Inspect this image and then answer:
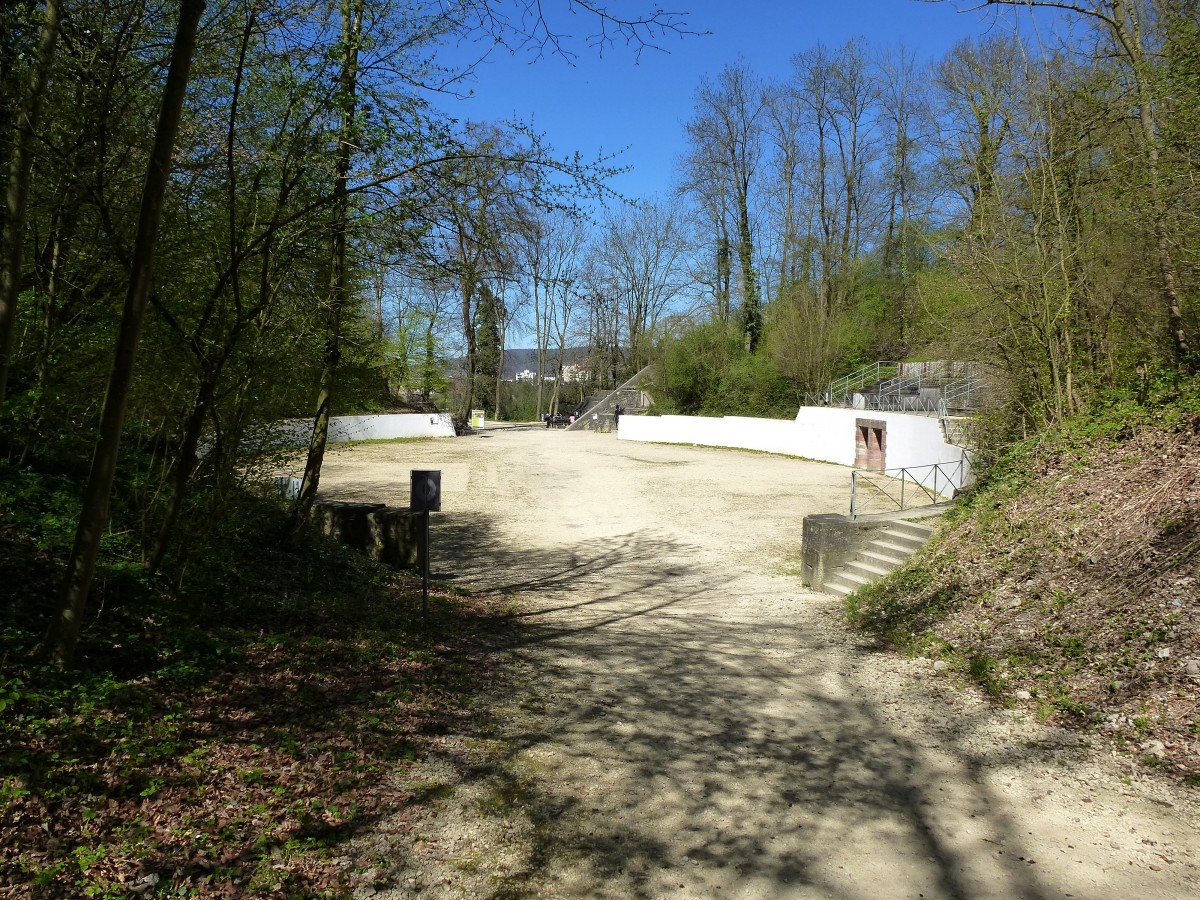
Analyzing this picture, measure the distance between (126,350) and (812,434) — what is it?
88.3 feet

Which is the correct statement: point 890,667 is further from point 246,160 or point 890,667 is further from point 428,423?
point 428,423

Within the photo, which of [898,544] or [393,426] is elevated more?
[393,426]

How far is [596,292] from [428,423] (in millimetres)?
21611

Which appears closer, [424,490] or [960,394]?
[424,490]

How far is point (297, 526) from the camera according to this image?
800 centimetres

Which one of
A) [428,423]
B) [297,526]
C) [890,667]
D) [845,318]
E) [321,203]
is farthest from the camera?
[428,423]

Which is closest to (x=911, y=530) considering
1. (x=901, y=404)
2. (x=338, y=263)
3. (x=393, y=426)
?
(x=338, y=263)

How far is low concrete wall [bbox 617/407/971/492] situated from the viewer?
64.4 ft

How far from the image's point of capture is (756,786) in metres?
4.27

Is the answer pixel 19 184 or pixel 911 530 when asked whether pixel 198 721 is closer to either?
pixel 19 184

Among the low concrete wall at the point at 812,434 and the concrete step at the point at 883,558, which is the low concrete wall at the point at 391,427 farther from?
the concrete step at the point at 883,558

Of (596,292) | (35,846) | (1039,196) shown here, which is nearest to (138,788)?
(35,846)

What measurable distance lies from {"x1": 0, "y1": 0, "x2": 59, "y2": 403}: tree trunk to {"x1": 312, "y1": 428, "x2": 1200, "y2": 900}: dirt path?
3.42 m

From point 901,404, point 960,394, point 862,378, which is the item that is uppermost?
point 862,378
